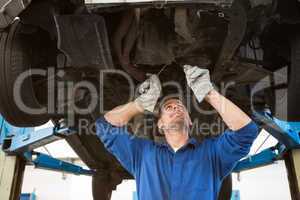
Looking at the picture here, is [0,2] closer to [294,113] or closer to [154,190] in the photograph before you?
[154,190]

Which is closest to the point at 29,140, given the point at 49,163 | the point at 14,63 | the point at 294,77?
the point at 49,163

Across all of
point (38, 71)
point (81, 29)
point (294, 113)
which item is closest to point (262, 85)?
point (294, 113)

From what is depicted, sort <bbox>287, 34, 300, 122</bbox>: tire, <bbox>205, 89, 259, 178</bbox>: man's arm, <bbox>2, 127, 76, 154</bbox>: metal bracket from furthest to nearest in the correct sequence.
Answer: <bbox>2, 127, 76, 154</bbox>: metal bracket < <bbox>287, 34, 300, 122</bbox>: tire < <bbox>205, 89, 259, 178</bbox>: man's arm

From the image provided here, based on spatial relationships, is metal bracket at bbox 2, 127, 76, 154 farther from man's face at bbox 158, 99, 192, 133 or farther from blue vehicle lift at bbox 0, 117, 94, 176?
man's face at bbox 158, 99, 192, 133

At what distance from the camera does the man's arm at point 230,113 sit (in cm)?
148

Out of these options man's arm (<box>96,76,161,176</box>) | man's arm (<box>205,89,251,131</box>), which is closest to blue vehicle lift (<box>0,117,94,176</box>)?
man's arm (<box>96,76,161,176</box>)

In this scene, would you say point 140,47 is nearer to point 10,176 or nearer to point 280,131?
point 280,131

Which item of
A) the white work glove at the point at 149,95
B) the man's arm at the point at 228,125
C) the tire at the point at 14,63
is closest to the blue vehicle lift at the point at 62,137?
the tire at the point at 14,63

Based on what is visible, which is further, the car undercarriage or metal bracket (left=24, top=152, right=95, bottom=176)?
metal bracket (left=24, top=152, right=95, bottom=176)

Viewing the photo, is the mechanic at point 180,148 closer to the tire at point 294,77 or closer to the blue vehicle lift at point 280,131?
the tire at point 294,77

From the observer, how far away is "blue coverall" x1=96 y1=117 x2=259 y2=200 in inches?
60.5

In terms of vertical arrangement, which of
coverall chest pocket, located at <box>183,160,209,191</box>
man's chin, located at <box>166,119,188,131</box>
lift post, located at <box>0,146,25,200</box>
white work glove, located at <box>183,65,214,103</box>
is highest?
white work glove, located at <box>183,65,214,103</box>

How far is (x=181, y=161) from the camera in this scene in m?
1.61

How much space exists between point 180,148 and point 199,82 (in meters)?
0.32
